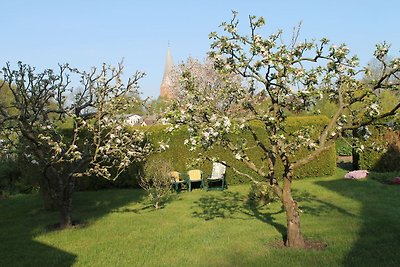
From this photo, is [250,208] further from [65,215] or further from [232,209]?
[65,215]

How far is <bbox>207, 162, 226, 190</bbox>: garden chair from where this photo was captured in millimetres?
14805

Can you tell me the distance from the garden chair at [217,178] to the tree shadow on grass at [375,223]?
3.73 metres

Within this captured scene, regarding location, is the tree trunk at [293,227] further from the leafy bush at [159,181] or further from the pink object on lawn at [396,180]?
the pink object on lawn at [396,180]

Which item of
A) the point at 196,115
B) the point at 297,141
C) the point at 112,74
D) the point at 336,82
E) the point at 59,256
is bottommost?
the point at 59,256

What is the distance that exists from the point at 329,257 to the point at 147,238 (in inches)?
150

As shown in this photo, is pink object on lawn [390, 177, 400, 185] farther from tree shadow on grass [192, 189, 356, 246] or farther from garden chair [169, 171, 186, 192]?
garden chair [169, 171, 186, 192]

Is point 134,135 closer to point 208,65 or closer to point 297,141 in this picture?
point 297,141

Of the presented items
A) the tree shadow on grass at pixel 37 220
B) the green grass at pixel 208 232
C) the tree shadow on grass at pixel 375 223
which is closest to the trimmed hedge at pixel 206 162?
the tree shadow on grass at pixel 37 220

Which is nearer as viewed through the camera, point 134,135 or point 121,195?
point 134,135

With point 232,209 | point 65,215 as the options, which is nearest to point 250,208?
point 232,209

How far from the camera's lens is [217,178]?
49.2 feet

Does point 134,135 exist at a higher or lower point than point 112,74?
lower

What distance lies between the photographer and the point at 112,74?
10320 mm

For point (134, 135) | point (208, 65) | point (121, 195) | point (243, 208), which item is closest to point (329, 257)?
point (243, 208)
